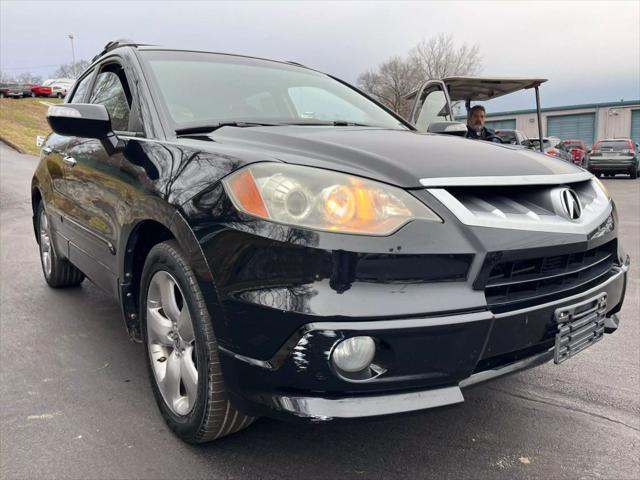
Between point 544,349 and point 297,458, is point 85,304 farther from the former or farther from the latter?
point 544,349

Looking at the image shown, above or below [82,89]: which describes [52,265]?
below

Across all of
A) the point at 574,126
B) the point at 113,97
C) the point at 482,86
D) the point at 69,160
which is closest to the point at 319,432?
the point at 113,97

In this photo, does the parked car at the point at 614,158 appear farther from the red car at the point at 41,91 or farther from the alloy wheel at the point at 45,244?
the red car at the point at 41,91

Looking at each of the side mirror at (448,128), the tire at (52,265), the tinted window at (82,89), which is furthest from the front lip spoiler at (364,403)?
the tire at (52,265)

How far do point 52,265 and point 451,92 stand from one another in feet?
21.5

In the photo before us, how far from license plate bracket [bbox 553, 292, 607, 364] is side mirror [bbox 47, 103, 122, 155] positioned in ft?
6.91

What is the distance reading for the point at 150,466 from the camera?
6.90ft

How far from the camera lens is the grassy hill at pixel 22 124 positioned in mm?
19766

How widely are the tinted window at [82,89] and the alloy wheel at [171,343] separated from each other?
2137mm

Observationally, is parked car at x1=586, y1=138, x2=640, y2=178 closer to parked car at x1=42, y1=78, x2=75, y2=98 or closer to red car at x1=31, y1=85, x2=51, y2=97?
parked car at x1=42, y1=78, x2=75, y2=98

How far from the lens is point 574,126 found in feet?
136

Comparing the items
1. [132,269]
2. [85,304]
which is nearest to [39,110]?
[85,304]

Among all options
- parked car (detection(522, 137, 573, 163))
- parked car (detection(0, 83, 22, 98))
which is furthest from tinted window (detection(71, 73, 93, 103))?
parked car (detection(0, 83, 22, 98))

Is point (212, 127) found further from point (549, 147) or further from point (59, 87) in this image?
point (59, 87)
